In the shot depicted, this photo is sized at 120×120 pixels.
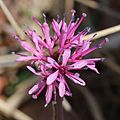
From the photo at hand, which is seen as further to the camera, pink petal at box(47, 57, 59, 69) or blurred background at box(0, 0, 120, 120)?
blurred background at box(0, 0, 120, 120)

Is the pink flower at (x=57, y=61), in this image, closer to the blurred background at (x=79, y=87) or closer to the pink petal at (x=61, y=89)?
the pink petal at (x=61, y=89)

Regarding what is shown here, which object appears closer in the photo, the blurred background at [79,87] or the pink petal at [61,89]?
the pink petal at [61,89]

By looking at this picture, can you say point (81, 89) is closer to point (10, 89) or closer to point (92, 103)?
point (92, 103)

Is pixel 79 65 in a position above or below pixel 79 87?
above

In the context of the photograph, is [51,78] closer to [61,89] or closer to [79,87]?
[61,89]

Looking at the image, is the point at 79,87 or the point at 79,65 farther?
the point at 79,87

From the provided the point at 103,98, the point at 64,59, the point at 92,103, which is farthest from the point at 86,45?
the point at 103,98

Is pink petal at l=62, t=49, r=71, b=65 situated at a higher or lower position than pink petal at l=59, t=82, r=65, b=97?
higher

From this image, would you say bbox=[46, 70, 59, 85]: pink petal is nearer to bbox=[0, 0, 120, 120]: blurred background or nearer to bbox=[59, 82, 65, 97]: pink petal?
bbox=[59, 82, 65, 97]: pink petal

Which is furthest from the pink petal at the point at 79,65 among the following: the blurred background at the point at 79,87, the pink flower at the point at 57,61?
the blurred background at the point at 79,87

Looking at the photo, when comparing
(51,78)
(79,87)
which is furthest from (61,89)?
(79,87)

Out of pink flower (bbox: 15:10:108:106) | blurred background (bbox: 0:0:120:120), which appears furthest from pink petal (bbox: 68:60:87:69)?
blurred background (bbox: 0:0:120:120)
